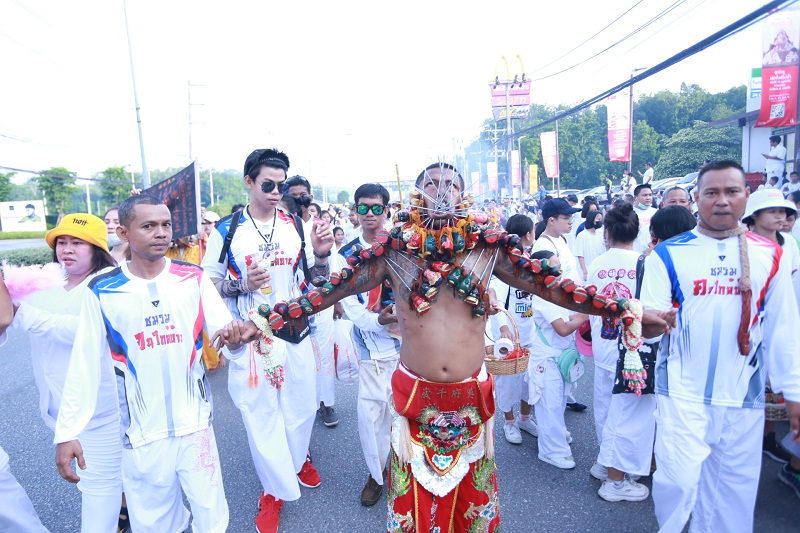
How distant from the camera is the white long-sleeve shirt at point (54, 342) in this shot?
2.83 metres

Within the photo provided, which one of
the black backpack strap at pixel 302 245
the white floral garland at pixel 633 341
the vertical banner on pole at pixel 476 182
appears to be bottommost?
the white floral garland at pixel 633 341

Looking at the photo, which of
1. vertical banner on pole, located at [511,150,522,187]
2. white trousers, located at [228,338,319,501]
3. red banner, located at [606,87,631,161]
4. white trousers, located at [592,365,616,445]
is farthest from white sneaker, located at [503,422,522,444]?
vertical banner on pole, located at [511,150,522,187]

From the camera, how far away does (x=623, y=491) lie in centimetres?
346

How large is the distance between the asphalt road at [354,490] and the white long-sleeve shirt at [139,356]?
1308mm

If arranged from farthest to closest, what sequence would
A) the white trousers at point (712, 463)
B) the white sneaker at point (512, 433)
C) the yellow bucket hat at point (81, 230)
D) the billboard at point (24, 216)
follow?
the billboard at point (24, 216), the white sneaker at point (512, 433), the yellow bucket hat at point (81, 230), the white trousers at point (712, 463)

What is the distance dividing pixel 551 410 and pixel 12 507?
3.64 m

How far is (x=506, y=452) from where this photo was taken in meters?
4.23

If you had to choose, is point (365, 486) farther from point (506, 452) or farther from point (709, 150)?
point (709, 150)

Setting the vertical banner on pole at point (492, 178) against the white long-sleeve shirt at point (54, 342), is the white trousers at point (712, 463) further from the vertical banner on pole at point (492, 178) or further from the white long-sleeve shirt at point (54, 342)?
the white long-sleeve shirt at point (54, 342)

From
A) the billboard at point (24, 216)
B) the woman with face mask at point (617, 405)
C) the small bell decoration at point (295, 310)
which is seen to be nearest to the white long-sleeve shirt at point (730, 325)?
the woman with face mask at point (617, 405)

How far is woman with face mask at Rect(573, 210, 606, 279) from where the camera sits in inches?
276

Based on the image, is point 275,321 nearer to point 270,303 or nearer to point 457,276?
point 457,276

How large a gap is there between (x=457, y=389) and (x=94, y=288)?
1.91 m

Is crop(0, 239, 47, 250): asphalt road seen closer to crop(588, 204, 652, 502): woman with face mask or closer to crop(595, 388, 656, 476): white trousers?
crop(588, 204, 652, 502): woman with face mask
